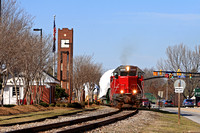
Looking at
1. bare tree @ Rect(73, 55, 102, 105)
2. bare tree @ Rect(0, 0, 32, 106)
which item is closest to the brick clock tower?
bare tree @ Rect(73, 55, 102, 105)

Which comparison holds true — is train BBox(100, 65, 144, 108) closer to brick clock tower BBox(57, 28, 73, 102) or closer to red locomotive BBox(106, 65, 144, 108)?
red locomotive BBox(106, 65, 144, 108)

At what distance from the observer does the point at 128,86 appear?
104ft

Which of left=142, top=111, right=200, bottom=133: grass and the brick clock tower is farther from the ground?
the brick clock tower

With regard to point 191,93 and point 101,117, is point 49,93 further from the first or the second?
point 191,93

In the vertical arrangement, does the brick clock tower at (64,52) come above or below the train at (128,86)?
above

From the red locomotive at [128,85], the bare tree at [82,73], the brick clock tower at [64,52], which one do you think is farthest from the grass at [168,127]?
the brick clock tower at [64,52]

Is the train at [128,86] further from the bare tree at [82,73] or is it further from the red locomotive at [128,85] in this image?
the bare tree at [82,73]

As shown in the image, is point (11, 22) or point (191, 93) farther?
point (191, 93)

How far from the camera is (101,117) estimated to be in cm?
2166

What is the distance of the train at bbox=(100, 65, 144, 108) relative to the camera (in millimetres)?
31625

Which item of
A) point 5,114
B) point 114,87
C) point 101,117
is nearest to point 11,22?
point 5,114

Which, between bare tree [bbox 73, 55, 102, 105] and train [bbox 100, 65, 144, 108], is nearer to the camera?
train [bbox 100, 65, 144, 108]

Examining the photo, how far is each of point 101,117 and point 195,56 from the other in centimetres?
6892

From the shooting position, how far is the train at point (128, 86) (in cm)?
3162
